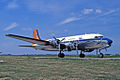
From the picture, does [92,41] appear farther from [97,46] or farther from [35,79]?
[35,79]

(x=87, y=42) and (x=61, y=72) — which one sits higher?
(x=87, y=42)

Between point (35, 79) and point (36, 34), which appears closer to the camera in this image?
point (35, 79)

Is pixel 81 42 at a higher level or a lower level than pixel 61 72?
higher

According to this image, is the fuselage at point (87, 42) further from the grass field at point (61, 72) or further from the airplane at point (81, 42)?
the grass field at point (61, 72)

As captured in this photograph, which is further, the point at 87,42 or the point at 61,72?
the point at 87,42

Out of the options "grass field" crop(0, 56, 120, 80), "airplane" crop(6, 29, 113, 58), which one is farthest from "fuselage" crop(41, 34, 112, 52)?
"grass field" crop(0, 56, 120, 80)

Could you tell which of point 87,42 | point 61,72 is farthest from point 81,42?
point 61,72

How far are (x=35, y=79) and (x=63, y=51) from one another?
83.2 feet

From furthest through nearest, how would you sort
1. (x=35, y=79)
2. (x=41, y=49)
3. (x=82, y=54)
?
(x=41, y=49) < (x=82, y=54) < (x=35, y=79)

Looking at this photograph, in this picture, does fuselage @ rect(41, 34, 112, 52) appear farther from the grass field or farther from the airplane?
the grass field

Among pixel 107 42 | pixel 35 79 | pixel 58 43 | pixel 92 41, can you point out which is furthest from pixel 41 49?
pixel 35 79

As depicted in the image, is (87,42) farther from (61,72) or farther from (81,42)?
(61,72)

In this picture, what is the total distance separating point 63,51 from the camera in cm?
3331

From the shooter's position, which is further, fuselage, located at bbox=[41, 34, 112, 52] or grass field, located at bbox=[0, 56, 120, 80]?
fuselage, located at bbox=[41, 34, 112, 52]
